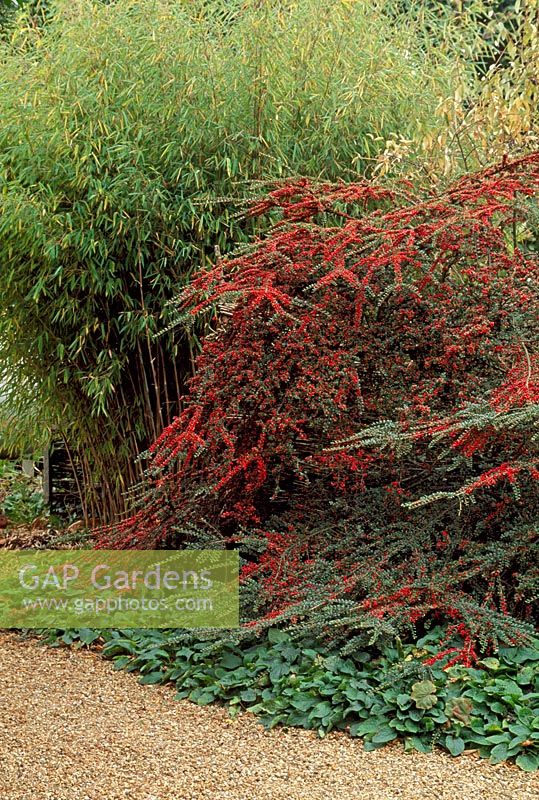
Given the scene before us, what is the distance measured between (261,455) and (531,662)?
3.54ft

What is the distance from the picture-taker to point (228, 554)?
3.19 meters

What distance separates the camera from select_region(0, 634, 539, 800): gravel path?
2.06m

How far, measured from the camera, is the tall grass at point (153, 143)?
3574mm

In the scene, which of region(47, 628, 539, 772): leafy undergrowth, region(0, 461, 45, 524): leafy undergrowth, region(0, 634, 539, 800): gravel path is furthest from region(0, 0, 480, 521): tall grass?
region(0, 461, 45, 524): leafy undergrowth

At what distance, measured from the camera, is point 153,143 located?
12.1 feet

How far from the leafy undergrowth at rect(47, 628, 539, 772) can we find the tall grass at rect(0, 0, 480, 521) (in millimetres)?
1314

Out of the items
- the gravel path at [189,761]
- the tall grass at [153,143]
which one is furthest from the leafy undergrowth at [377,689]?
the tall grass at [153,143]

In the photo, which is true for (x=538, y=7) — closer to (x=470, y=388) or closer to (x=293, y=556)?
(x=470, y=388)

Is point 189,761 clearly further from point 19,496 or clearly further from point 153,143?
point 19,496

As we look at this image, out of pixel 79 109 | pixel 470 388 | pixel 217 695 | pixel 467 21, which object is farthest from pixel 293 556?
pixel 467 21

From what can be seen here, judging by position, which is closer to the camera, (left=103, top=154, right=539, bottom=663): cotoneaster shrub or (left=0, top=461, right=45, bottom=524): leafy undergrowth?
(left=103, top=154, right=539, bottom=663): cotoneaster shrub

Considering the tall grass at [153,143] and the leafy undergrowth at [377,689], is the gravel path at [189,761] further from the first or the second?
the tall grass at [153,143]

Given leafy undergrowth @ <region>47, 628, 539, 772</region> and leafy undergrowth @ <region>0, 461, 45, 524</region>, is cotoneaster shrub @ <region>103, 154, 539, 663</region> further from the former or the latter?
leafy undergrowth @ <region>0, 461, 45, 524</region>

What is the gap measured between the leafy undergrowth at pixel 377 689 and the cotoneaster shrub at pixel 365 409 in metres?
0.12
